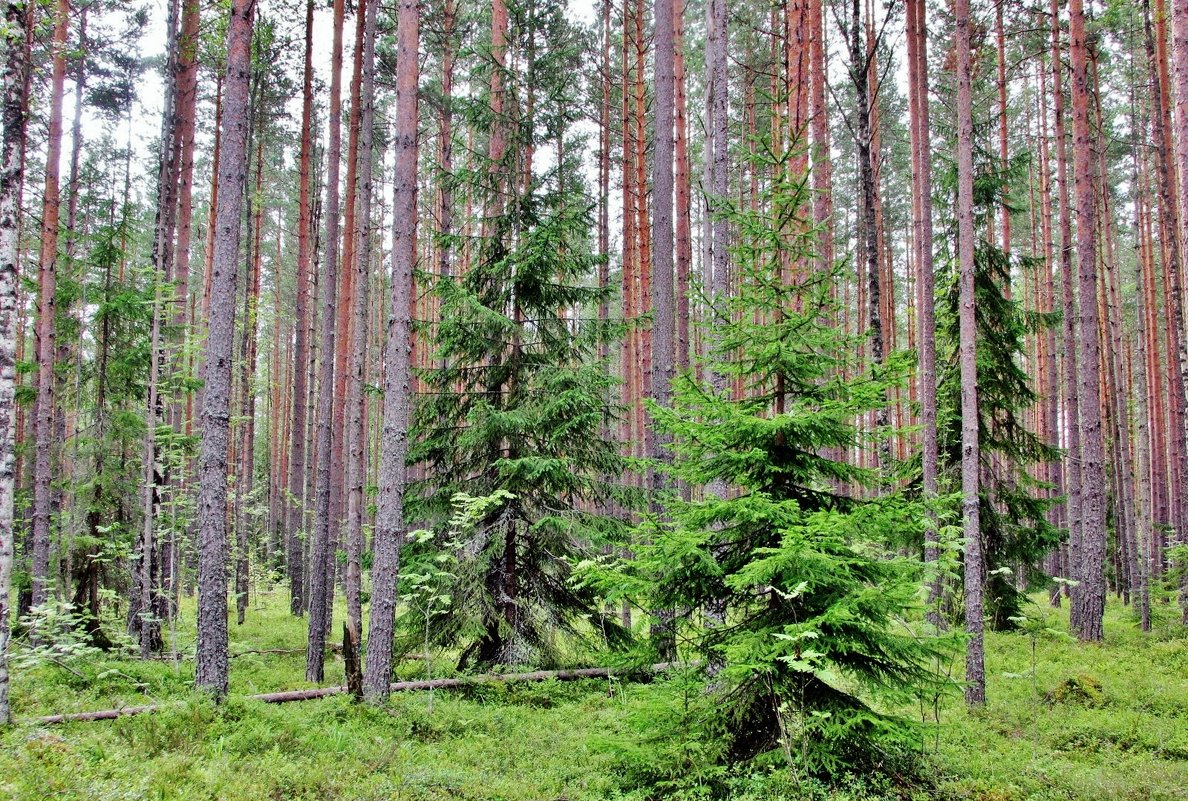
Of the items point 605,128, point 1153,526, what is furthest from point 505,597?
point 1153,526

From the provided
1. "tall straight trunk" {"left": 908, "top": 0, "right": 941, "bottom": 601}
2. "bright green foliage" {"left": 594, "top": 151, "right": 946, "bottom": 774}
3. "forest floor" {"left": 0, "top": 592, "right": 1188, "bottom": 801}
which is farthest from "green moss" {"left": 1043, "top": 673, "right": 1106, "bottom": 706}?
"bright green foliage" {"left": 594, "top": 151, "right": 946, "bottom": 774}

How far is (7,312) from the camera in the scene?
6391mm

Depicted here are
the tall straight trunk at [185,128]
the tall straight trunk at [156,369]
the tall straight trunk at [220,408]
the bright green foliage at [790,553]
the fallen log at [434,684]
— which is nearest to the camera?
the bright green foliage at [790,553]

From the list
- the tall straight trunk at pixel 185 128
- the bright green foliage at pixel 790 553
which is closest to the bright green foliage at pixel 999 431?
the bright green foliage at pixel 790 553

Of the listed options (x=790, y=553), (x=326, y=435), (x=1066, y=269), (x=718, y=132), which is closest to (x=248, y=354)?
(x=326, y=435)

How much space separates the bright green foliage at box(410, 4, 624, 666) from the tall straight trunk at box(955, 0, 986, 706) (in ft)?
16.4

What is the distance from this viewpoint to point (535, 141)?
13391mm

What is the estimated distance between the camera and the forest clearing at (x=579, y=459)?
575 centimetres

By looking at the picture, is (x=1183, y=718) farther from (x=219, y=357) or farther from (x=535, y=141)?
(x=535, y=141)

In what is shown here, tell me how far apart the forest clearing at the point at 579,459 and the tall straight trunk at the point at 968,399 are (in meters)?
0.06

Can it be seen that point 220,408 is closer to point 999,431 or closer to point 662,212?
point 662,212

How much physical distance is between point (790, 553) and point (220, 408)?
590cm

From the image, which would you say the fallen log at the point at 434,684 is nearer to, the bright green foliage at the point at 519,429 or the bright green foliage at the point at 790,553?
the bright green foliage at the point at 519,429

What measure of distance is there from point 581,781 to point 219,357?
18.7ft
